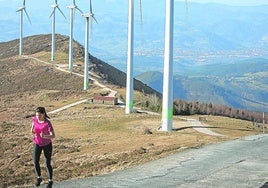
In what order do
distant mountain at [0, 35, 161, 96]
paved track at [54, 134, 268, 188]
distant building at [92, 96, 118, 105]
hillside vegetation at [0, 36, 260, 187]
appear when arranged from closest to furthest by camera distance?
1. paved track at [54, 134, 268, 188]
2. hillside vegetation at [0, 36, 260, 187]
3. distant building at [92, 96, 118, 105]
4. distant mountain at [0, 35, 161, 96]

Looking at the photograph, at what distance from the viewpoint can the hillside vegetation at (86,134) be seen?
93.0 feet

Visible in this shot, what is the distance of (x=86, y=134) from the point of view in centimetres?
4516

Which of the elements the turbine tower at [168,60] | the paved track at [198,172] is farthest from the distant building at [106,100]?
the paved track at [198,172]

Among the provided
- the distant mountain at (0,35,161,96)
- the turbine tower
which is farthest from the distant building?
the distant mountain at (0,35,161,96)

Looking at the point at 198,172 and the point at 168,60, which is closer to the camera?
the point at 198,172

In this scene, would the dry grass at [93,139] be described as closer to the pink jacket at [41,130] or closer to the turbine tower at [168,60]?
the turbine tower at [168,60]

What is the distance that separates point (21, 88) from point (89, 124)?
198 feet

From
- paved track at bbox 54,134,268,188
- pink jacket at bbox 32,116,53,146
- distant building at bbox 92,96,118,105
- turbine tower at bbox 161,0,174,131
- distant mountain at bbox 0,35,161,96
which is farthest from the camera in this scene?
distant mountain at bbox 0,35,161,96

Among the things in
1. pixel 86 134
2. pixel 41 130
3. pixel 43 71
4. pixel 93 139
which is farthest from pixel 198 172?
pixel 43 71

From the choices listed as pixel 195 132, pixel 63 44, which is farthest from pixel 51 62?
pixel 195 132

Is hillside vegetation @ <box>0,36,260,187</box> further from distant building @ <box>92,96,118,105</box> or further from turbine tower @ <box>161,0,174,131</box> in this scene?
turbine tower @ <box>161,0,174,131</box>

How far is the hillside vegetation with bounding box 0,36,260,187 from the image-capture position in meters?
28.3

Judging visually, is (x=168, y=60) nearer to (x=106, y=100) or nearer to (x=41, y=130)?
(x=41, y=130)

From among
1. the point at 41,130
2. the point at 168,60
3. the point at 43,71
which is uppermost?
the point at 43,71
